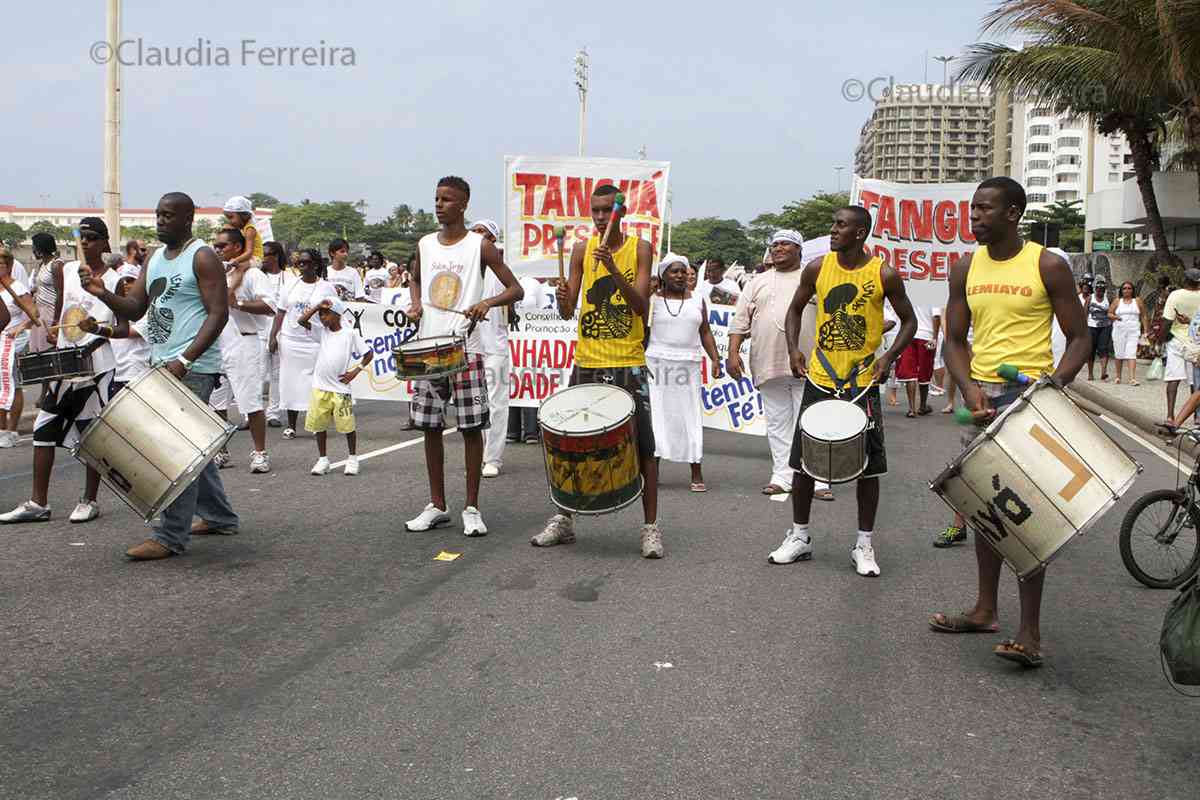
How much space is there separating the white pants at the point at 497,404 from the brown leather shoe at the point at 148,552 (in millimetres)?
3894

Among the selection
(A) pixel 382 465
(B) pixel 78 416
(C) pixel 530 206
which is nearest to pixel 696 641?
(B) pixel 78 416

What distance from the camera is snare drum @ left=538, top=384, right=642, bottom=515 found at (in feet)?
22.6

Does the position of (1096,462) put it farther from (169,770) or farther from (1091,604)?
(169,770)

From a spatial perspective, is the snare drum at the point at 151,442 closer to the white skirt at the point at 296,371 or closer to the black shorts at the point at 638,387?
the black shorts at the point at 638,387

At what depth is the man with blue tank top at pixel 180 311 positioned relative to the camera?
7.05m

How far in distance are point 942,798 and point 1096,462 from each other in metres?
1.65

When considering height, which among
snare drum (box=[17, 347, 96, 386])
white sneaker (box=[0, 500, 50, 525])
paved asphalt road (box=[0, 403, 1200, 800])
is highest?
snare drum (box=[17, 347, 96, 386])

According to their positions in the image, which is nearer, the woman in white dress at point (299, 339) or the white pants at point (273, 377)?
the woman in white dress at point (299, 339)

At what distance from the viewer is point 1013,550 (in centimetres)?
510

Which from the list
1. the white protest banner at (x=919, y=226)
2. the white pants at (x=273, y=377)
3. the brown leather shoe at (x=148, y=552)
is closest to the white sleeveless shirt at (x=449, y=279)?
the brown leather shoe at (x=148, y=552)

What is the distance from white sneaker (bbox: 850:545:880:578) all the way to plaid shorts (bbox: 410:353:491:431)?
2.32 meters

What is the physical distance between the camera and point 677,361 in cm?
1021

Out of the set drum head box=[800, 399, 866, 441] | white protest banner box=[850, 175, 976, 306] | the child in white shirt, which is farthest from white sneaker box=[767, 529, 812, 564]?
white protest banner box=[850, 175, 976, 306]

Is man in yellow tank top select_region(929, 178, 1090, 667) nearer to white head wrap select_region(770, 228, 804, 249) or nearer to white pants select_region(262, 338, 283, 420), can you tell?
white head wrap select_region(770, 228, 804, 249)
